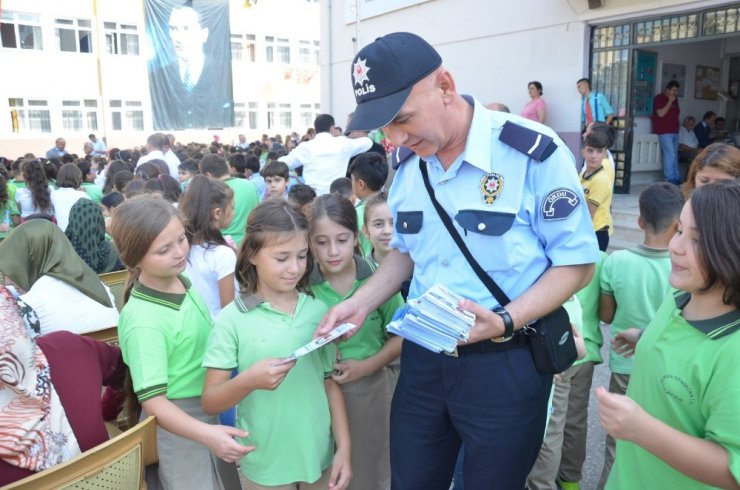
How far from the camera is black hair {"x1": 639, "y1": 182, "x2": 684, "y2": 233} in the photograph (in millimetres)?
2576

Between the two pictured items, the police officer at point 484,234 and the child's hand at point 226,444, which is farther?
the child's hand at point 226,444

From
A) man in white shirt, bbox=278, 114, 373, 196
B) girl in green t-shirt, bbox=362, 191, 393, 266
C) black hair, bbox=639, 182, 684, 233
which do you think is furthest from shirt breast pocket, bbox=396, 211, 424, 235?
man in white shirt, bbox=278, 114, 373, 196

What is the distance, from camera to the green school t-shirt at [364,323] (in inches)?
88.7

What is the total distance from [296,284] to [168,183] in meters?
3.24

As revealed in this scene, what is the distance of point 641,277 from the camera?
2555mm

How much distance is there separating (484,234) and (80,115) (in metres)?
25.0

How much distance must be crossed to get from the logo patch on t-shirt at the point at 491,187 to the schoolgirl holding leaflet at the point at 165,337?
1.04 meters

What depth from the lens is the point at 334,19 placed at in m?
13.3

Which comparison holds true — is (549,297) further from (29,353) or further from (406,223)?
(29,353)

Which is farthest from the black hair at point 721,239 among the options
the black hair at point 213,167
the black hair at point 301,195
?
the black hair at point 213,167

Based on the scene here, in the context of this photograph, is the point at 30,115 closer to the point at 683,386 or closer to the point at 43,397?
the point at 43,397

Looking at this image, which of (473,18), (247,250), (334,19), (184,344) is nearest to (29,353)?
(184,344)

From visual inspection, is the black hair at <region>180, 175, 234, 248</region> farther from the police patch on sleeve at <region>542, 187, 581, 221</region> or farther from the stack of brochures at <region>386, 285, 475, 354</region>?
the police patch on sleeve at <region>542, 187, 581, 221</region>

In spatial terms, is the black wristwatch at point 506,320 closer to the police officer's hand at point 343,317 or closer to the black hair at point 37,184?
the police officer's hand at point 343,317
